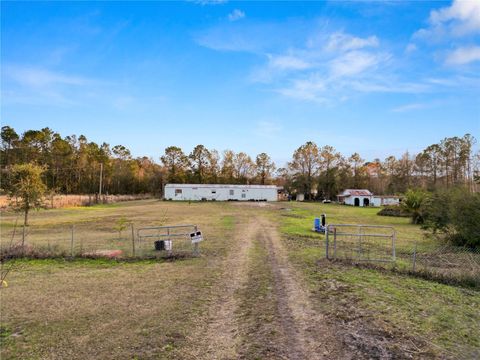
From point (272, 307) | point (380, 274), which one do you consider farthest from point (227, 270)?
point (380, 274)

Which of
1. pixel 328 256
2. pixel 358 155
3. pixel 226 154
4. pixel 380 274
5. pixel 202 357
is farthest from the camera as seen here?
pixel 226 154

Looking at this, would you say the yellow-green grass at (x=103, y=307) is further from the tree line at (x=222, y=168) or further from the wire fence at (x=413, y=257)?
the tree line at (x=222, y=168)

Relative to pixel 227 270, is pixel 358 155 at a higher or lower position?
higher

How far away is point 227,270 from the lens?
10016 mm

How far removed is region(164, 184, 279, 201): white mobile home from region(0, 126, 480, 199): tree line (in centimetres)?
1034

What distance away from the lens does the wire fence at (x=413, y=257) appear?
30.8ft

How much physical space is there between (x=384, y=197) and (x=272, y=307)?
5611 centimetres

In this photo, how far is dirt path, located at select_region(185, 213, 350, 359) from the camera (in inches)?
197

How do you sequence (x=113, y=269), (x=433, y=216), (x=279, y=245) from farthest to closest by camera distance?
(x=433, y=216) < (x=279, y=245) < (x=113, y=269)

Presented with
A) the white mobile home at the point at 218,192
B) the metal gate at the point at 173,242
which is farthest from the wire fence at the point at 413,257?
the white mobile home at the point at 218,192

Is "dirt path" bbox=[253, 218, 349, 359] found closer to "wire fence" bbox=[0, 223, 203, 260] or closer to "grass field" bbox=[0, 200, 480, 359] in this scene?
"grass field" bbox=[0, 200, 480, 359]

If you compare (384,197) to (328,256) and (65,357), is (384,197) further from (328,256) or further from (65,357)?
(65,357)

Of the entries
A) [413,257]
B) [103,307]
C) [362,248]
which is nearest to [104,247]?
[103,307]

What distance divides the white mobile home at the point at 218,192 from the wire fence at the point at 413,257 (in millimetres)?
45177
